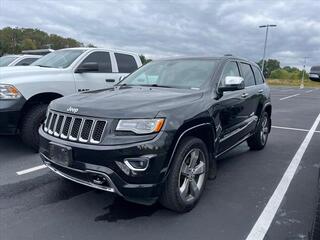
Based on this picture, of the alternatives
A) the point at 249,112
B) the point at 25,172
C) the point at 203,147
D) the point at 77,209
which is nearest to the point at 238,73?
the point at 249,112

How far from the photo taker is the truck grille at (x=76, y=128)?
3.08 meters

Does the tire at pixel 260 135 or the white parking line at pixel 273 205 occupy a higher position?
the tire at pixel 260 135

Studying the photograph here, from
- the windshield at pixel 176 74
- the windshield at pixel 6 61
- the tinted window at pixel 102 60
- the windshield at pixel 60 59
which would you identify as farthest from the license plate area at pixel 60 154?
the windshield at pixel 6 61

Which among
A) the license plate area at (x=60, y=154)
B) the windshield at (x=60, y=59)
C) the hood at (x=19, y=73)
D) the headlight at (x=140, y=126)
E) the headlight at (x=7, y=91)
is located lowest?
the license plate area at (x=60, y=154)

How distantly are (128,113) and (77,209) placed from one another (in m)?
1.36

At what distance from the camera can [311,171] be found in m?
5.13

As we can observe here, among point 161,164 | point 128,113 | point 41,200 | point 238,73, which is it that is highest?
point 238,73

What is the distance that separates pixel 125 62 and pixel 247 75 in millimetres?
3047

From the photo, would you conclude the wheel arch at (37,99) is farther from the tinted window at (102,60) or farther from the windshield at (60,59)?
the tinted window at (102,60)

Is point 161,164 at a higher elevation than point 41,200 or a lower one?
higher

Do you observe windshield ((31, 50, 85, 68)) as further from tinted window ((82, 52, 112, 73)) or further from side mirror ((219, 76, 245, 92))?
side mirror ((219, 76, 245, 92))

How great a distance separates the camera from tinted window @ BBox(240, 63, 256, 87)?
535 cm

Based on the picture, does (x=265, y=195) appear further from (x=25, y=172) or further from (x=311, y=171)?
(x=25, y=172)

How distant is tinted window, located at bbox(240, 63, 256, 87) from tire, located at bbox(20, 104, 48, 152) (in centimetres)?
347
